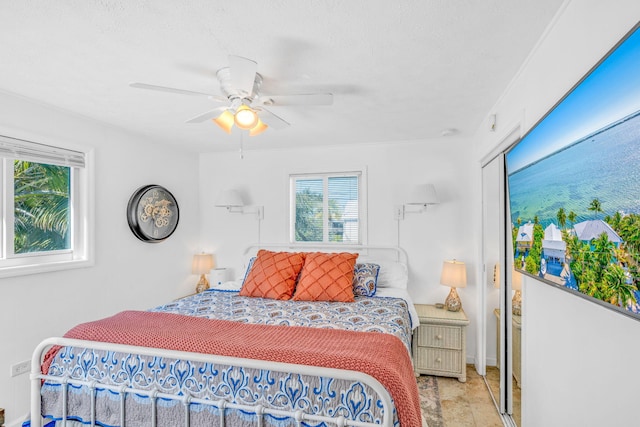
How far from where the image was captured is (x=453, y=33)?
1.65 meters

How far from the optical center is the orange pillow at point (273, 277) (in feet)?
9.95

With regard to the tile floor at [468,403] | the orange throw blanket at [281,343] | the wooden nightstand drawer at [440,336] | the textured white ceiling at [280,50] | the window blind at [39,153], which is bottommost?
the tile floor at [468,403]

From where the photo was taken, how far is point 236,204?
4098 millimetres

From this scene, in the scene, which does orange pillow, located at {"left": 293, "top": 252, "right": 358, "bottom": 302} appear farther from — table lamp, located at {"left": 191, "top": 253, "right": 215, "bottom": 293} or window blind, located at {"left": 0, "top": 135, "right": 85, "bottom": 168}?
window blind, located at {"left": 0, "top": 135, "right": 85, "bottom": 168}

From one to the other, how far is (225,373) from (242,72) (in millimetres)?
1461

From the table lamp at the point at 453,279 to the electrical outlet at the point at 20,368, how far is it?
11.5 ft

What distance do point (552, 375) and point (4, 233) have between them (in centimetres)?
351

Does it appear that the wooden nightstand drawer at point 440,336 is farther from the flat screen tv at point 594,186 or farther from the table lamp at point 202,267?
the table lamp at point 202,267

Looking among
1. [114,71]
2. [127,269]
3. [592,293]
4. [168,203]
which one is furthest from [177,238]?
[592,293]

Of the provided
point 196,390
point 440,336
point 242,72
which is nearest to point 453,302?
point 440,336

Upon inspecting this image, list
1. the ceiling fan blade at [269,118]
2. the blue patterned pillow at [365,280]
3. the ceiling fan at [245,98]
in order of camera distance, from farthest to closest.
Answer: the blue patterned pillow at [365,280] < the ceiling fan blade at [269,118] < the ceiling fan at [245,98]

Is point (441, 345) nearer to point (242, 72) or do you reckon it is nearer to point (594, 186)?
point (594, 186)

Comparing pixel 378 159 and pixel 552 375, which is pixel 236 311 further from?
pixel 378 159

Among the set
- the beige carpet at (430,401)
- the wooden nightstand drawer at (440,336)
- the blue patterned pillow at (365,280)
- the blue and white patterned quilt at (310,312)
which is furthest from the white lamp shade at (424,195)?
the beige carpet at (430,401)
